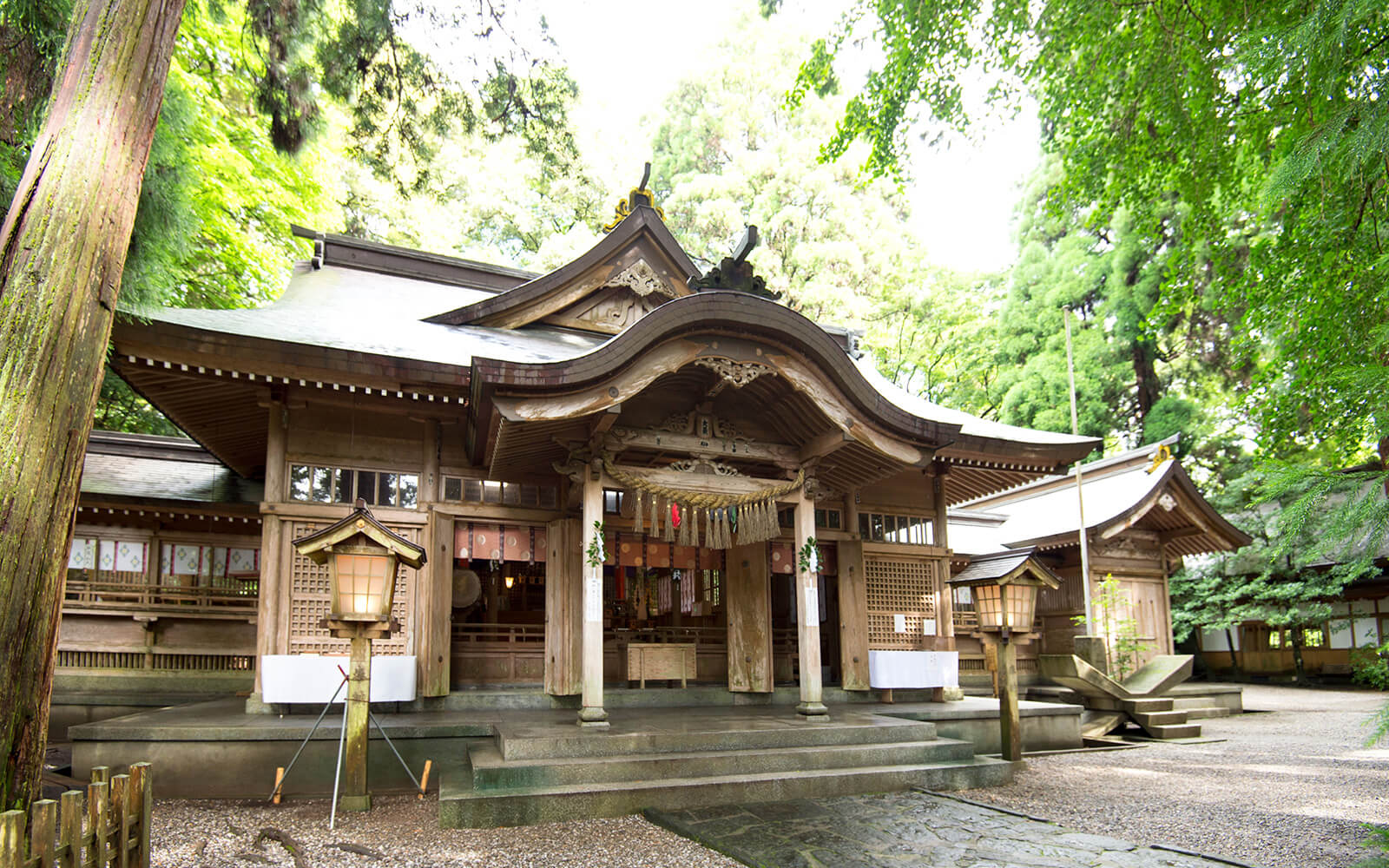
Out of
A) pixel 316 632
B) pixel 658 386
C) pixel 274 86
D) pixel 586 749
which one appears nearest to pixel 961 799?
pixel 586 749

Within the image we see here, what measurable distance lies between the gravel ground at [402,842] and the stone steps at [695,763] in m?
0.44

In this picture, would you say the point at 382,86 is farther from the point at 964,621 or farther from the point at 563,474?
the point at 964,621

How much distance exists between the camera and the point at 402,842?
19.8ft

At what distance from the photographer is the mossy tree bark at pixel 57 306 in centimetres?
394

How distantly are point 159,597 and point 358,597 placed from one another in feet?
20.5

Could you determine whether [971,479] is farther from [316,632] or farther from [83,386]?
[83,386]

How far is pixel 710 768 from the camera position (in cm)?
740

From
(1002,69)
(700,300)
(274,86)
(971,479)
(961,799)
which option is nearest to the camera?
(961,799)

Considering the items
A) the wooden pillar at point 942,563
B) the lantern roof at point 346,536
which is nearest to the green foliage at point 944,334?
the wooden pillar at point 942,563

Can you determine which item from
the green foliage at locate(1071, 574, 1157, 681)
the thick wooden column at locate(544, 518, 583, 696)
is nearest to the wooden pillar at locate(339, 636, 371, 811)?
the thick wooden column at locate(544, 518, 583, 696)

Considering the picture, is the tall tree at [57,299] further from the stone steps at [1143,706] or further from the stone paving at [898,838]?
the stone steps at [1143,706]

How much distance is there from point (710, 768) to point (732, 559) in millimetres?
3830

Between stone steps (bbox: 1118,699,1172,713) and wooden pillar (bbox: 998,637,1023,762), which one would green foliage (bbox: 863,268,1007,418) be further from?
wooden pillar (bbox: 998,637,1023,762)

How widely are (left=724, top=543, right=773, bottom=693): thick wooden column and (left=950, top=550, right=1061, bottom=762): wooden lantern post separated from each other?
110 inches
